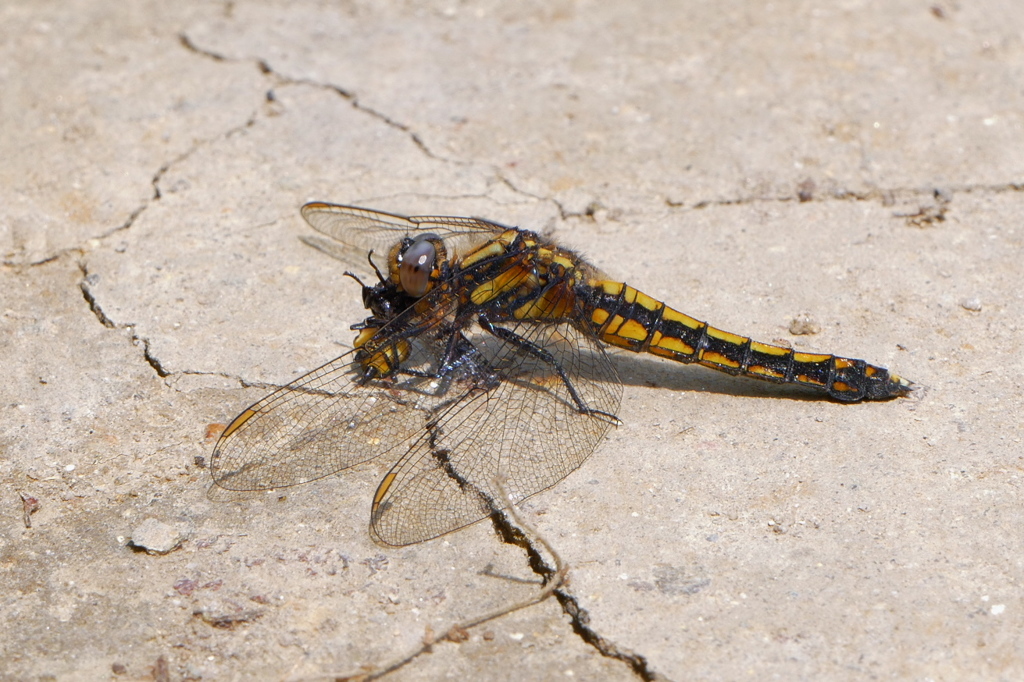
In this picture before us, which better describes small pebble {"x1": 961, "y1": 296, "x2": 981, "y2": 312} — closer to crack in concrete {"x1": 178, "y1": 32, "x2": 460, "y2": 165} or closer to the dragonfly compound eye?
→ the dragonfly compound eye

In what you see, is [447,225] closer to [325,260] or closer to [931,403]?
[325,260]

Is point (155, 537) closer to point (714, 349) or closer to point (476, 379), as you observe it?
point (476, 379)

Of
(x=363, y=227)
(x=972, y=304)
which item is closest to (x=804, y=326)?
(x=972, y=304)

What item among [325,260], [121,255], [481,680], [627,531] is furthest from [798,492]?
[121,255]

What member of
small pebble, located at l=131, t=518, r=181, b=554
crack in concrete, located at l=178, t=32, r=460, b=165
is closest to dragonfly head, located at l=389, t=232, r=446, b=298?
small pebble, located at l=131, t=518, r=181, b=554

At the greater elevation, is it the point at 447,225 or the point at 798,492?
the point at 447,225

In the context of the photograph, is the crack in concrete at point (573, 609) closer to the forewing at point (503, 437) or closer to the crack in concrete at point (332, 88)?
the forewing at point (503, 437)

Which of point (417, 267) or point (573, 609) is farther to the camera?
point (417, 267)
